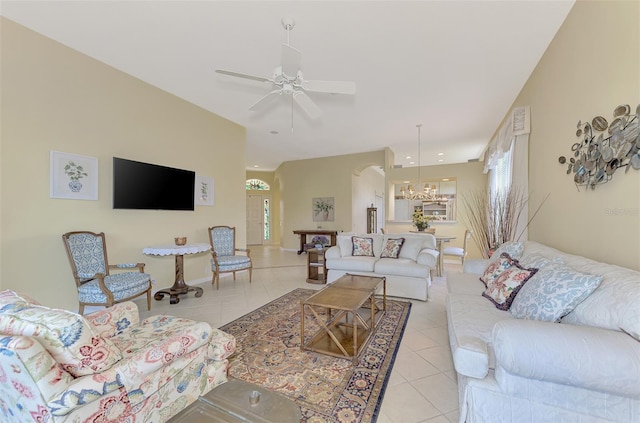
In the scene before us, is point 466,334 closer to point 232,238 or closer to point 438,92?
point 438,92

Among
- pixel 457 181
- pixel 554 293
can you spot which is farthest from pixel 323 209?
pixel 554 293

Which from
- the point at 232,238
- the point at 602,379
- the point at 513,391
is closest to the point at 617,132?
the point at 602,379

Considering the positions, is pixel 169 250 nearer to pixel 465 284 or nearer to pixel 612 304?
pixel 465 284

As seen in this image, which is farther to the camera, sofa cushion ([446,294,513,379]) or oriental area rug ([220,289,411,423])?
oriental area rug ([220,289,411,423])

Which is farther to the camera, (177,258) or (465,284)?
(177,258)

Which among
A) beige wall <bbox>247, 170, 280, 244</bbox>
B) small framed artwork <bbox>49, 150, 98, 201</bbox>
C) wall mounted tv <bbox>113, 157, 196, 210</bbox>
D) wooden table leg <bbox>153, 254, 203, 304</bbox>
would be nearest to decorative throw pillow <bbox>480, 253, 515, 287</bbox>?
wooden table leg <bbox>153, 254, 203, 304</bbox>

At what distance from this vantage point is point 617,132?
1.66 metres

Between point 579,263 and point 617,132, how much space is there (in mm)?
898

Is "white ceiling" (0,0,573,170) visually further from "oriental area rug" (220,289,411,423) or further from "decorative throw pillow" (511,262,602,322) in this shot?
"oriental area rug" (220,289,411,423)

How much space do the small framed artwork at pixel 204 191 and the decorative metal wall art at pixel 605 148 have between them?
4898 millimetres

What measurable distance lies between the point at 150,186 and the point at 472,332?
160 inches

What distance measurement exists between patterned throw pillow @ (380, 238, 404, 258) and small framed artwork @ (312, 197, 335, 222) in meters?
3.75

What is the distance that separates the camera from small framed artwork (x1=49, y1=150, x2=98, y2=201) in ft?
8.92

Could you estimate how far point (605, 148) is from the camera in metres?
1.77
